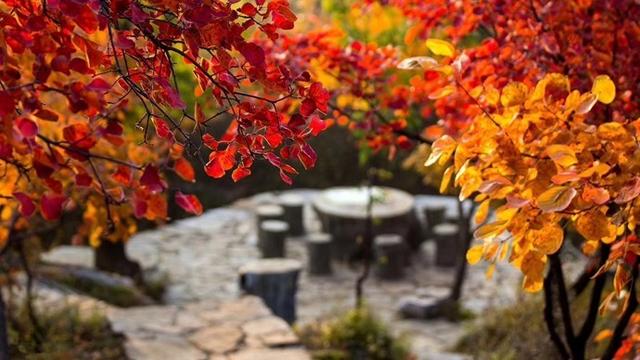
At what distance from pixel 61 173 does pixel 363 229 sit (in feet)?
24.1

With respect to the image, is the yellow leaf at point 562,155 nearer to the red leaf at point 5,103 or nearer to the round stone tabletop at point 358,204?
the red leaf at point 5,103

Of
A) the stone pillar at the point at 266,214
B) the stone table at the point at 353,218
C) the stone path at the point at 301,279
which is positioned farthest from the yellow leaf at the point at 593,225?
the stone pillar at the point at 266,214

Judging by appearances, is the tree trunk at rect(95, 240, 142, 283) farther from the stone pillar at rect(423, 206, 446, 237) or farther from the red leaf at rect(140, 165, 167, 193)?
the red leaf at rect(140, 165, 167, 193)

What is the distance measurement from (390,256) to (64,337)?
6024 mm

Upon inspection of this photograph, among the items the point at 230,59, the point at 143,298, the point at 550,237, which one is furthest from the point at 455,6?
the point at 143,298

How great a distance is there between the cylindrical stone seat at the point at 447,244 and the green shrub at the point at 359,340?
4760 millimetres

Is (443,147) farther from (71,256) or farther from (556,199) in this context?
(71,256)

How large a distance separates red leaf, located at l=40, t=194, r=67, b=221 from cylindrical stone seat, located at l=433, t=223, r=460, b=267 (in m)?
10.1

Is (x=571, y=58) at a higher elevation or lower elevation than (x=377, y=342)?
higher

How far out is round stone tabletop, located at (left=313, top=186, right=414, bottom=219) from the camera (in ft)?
39.6

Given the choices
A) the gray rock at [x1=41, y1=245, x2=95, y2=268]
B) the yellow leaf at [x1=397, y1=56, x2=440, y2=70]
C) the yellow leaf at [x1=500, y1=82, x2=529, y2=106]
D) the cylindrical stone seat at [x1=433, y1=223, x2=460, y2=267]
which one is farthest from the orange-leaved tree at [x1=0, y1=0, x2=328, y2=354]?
the cylindrical stone seat at [x1=433, y1=223, x2=460, y2=267]

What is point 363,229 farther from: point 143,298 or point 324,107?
point 324,107

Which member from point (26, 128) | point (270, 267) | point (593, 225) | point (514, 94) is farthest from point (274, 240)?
point (26, 128)

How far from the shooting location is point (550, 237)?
2520 millimetres
